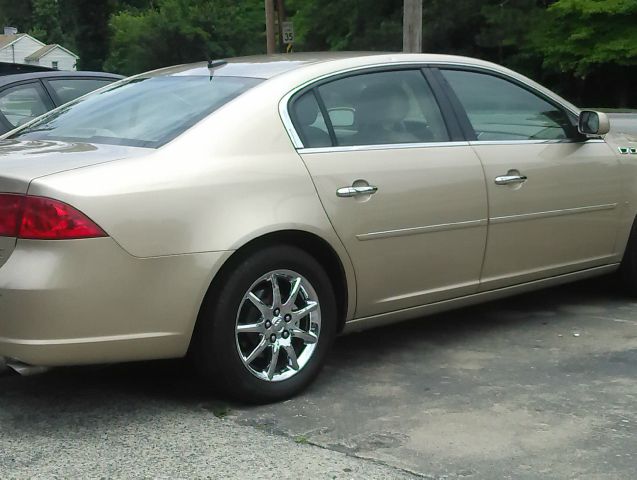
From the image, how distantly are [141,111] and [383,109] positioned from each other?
1.17 metres

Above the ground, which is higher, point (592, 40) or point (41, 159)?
point (41, 159)

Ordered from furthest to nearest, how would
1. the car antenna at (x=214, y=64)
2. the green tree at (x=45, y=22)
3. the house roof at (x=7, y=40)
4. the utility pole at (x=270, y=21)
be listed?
the green tree at (x=45, y=22) < the house roof at (x=7, y=40) < the utility pole at (x=270, y=21) < the car antenna at (x=214, y=64)

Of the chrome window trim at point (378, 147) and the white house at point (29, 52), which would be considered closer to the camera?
the chrome window trim at point (378, 147)

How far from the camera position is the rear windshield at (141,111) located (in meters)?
4.02

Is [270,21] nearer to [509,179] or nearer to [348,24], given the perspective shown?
[348,24]

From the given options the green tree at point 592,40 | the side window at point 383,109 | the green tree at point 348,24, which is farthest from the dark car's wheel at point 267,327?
the green tree at point 348,24

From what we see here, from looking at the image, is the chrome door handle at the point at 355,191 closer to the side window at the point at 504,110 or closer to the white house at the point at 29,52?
the side window at the point at 504,110

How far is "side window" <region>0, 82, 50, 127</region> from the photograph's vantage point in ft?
23.2

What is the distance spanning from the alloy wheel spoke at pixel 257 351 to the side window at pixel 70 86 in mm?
4338

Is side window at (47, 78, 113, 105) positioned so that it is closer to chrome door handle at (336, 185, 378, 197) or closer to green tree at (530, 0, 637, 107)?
chrome door handle at (336, 185, 378, 197)

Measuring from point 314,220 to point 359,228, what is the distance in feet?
0.85

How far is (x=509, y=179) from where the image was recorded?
477 centimetres

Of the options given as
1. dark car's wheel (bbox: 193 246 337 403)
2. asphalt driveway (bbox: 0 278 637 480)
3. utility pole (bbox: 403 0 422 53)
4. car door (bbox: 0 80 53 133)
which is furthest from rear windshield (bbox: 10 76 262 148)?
utility pole (bbox: 403 0 422 53)

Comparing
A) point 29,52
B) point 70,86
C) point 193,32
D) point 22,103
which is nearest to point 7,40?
point 29,52
